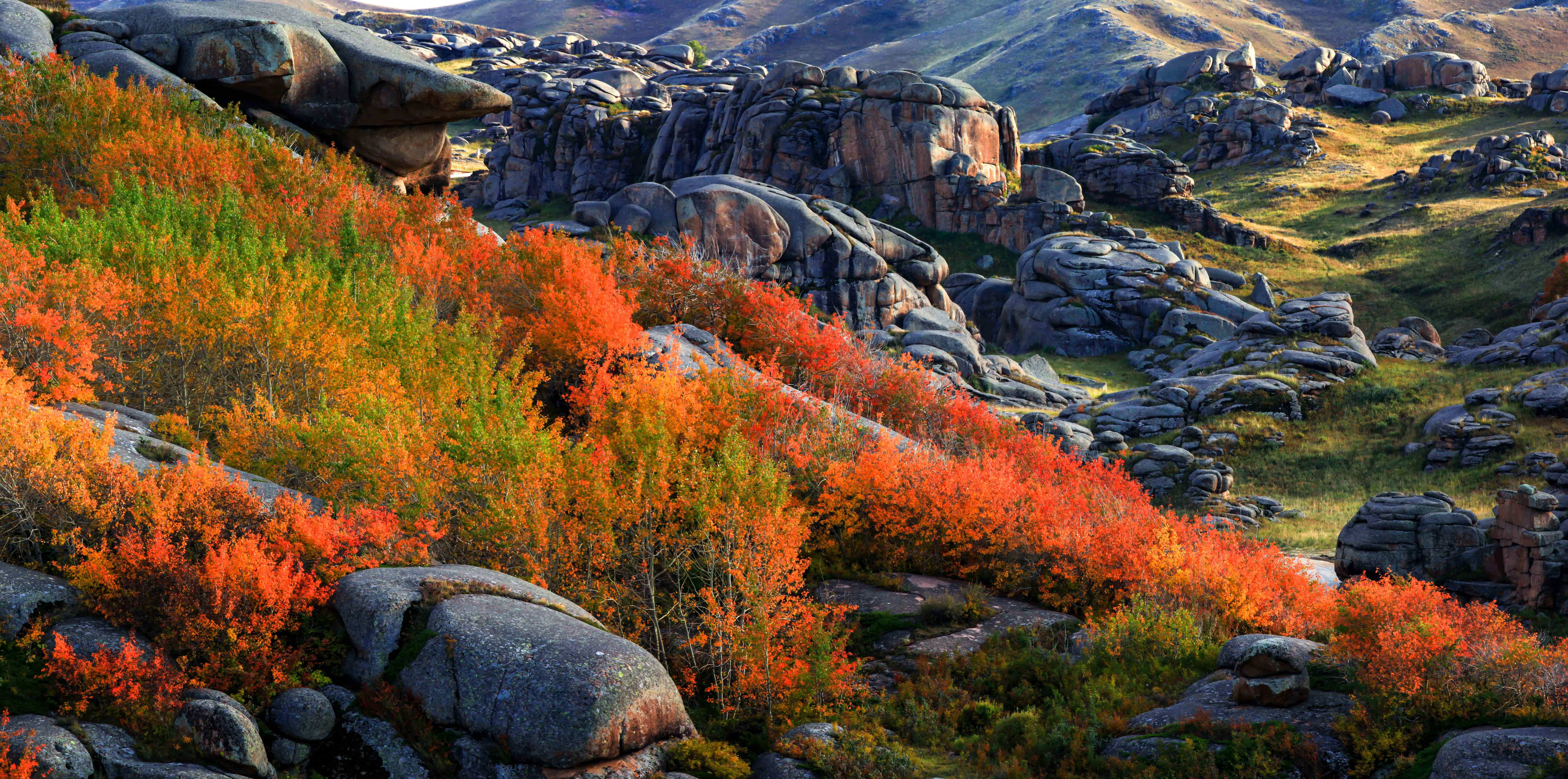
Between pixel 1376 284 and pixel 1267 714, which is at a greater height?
pixel 1267 714

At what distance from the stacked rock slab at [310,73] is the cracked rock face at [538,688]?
2597 cm

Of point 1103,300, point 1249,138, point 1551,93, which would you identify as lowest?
point 1103,300

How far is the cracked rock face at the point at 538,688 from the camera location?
941 cm

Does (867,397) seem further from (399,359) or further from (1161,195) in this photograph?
(1161,195)

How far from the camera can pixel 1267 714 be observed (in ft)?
37.6

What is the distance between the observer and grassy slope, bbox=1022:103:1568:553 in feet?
112

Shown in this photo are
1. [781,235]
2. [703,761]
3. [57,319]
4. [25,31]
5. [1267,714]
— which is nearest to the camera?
[703,761]

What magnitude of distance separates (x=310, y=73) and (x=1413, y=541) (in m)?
35.6

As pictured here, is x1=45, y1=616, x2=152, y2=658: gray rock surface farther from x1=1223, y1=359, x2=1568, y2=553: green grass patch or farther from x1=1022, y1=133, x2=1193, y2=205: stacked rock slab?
x1=1022, y1=133, x2=1193, y2=205: stacked rock slab

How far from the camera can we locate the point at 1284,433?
3938 centimetres

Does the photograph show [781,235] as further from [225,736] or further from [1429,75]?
[1429,75]

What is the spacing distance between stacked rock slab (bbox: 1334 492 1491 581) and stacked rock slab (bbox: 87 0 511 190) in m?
30.2

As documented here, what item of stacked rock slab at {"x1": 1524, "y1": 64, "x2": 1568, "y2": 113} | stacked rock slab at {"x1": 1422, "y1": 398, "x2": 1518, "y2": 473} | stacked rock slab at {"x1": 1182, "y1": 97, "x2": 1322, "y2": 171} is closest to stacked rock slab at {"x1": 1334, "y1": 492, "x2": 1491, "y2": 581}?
stacked rock slab at {"x1": 1422, "y1": 398, "x2": 1518, "y2": 473}

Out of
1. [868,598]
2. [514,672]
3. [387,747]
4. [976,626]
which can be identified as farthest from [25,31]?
[976,626]
